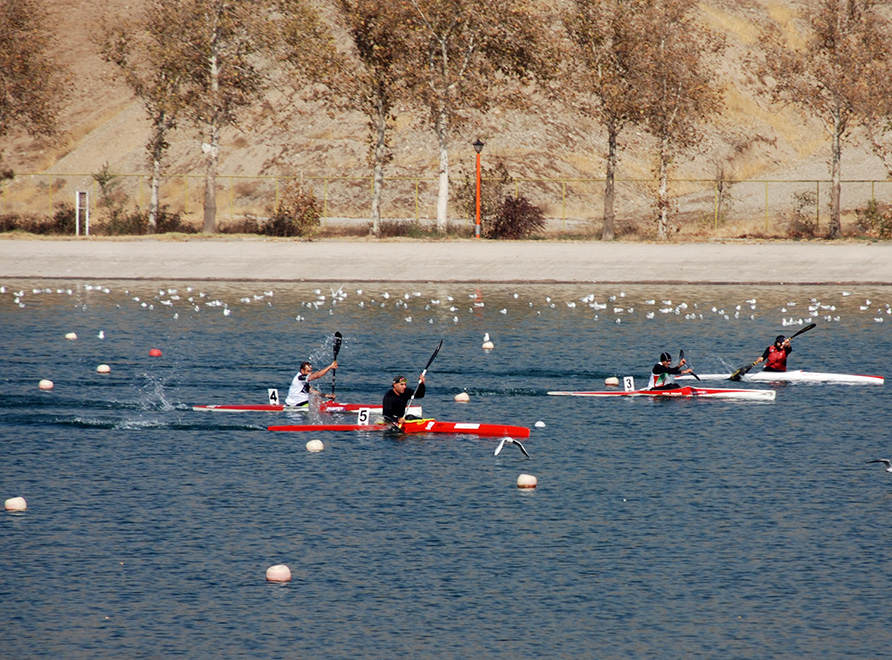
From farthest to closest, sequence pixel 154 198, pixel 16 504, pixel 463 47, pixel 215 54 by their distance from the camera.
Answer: pixel 154 198, pixel 215 54, pixel 463 47, pixel 16 504

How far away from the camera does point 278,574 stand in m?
15.8

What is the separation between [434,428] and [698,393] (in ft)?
24.0

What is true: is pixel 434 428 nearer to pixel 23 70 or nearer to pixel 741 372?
pixel 741 372

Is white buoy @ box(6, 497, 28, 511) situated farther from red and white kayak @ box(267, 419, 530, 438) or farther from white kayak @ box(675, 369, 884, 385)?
white kayak @ box(675, 369, 884, 385)

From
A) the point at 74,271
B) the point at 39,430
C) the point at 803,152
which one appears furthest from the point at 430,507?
the point at 803,152

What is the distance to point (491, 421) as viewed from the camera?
2592cm

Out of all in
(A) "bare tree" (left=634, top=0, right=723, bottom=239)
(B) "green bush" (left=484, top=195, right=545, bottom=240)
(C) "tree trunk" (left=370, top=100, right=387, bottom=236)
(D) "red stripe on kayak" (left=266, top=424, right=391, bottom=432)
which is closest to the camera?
(D) "red stripe on kayak" (left=266, top=424, right=391, bottom=432)

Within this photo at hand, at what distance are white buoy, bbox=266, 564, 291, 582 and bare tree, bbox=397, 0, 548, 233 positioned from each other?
46.0 metres

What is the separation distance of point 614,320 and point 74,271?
26769mm

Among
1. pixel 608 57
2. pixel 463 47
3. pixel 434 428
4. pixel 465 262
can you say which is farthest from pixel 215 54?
pixel 434 428

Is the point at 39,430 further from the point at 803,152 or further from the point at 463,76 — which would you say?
the point at 803,152

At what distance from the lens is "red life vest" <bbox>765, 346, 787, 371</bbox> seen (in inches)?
1209

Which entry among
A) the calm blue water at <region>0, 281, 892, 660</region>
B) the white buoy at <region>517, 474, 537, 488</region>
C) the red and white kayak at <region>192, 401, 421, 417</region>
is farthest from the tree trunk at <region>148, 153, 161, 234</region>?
the white buoy at <region>517, 474, 537, 488</region>

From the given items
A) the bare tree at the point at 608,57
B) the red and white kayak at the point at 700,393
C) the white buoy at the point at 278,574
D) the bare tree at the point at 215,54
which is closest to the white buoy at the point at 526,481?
the white buoy at the point at 278,574
